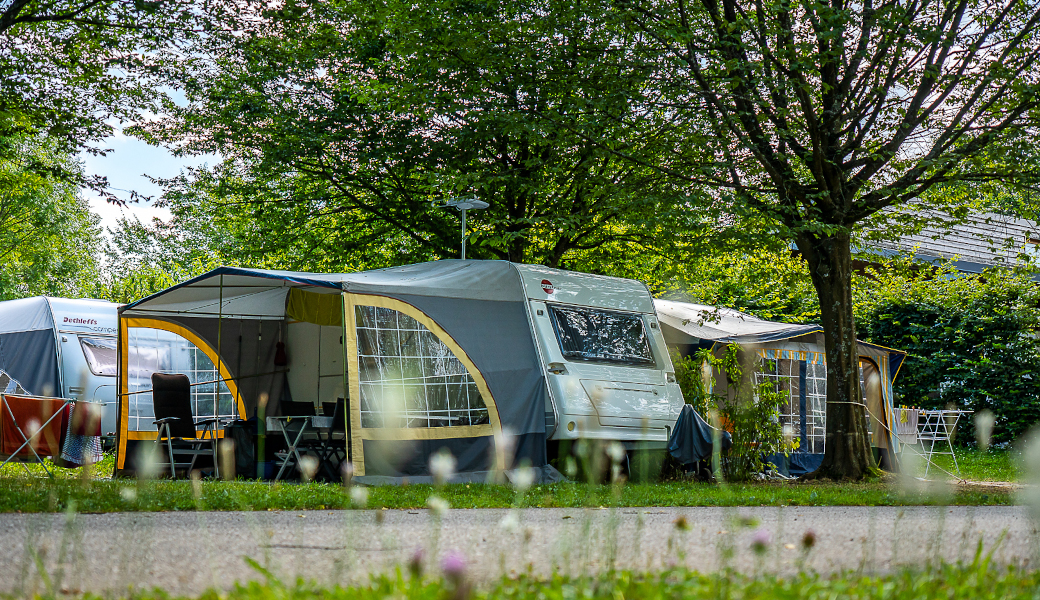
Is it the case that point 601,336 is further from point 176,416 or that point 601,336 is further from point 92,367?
point 92,367

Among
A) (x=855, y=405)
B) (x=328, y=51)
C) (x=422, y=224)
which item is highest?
(x=328, y=51)

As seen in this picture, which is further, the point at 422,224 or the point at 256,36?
the point at 422,224

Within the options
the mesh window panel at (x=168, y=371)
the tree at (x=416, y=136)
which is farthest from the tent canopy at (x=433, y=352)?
the tree at (x=416, y=136)

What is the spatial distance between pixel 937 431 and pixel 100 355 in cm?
1113

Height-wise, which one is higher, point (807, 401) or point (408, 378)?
point (408, 378)

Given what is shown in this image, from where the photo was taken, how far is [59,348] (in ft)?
38.3

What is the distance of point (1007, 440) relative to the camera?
47.8 feet

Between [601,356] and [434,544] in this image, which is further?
[601,356]

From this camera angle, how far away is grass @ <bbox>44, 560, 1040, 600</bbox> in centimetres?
257

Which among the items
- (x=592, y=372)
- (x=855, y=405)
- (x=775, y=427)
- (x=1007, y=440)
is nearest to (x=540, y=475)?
Result: (x=592, y=372)

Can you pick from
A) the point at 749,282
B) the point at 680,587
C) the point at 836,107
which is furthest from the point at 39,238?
the point at 680,587

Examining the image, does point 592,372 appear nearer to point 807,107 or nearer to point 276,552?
point 807,107

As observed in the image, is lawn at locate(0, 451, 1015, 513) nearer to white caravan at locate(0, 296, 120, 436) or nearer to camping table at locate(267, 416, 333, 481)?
camping table at locate(267, 416, 333, 481)

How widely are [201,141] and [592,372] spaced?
731 centimetres
